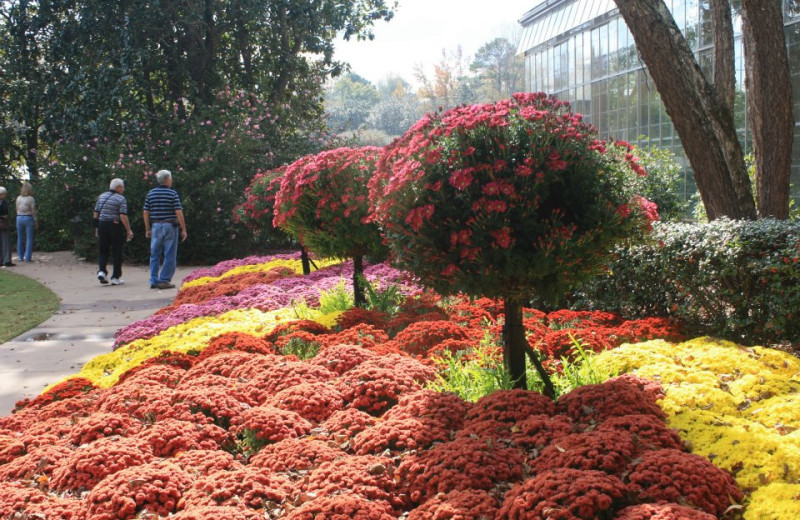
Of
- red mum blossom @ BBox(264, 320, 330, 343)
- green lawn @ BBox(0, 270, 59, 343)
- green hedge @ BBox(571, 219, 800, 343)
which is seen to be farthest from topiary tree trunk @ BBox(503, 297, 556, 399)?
green lawn @ BBox(0, 270, 59, 343)

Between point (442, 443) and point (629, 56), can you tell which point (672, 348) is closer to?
point (442, 443)

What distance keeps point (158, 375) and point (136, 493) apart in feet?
Result: 5.43

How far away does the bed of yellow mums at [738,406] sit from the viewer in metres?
2.49

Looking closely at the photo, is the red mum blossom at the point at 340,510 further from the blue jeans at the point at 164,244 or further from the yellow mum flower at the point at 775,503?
the blue jeans at the point at 164,244

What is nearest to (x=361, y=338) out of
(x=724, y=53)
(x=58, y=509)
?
(x=58, y=509)

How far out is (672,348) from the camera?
167 inches

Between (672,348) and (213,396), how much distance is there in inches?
103

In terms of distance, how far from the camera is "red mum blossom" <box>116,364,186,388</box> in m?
4.06

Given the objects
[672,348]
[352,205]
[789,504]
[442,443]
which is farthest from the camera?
[352,205]

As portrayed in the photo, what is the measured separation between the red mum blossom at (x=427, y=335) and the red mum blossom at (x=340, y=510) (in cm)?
230

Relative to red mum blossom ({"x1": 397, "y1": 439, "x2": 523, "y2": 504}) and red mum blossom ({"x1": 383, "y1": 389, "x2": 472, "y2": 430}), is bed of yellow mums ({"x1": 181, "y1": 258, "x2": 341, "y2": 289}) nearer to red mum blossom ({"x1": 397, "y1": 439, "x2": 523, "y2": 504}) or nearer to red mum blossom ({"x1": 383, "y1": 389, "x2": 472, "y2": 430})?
red mum blossom ({"x1": 383, "y1": 389, "x2": 472, "y2": 430})

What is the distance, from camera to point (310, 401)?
11.4 feet

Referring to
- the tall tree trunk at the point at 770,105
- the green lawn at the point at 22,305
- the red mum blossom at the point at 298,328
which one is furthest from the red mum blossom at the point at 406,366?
the green lawn at the point at 22,305

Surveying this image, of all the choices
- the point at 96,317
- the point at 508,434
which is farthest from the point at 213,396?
the point at 96,317
